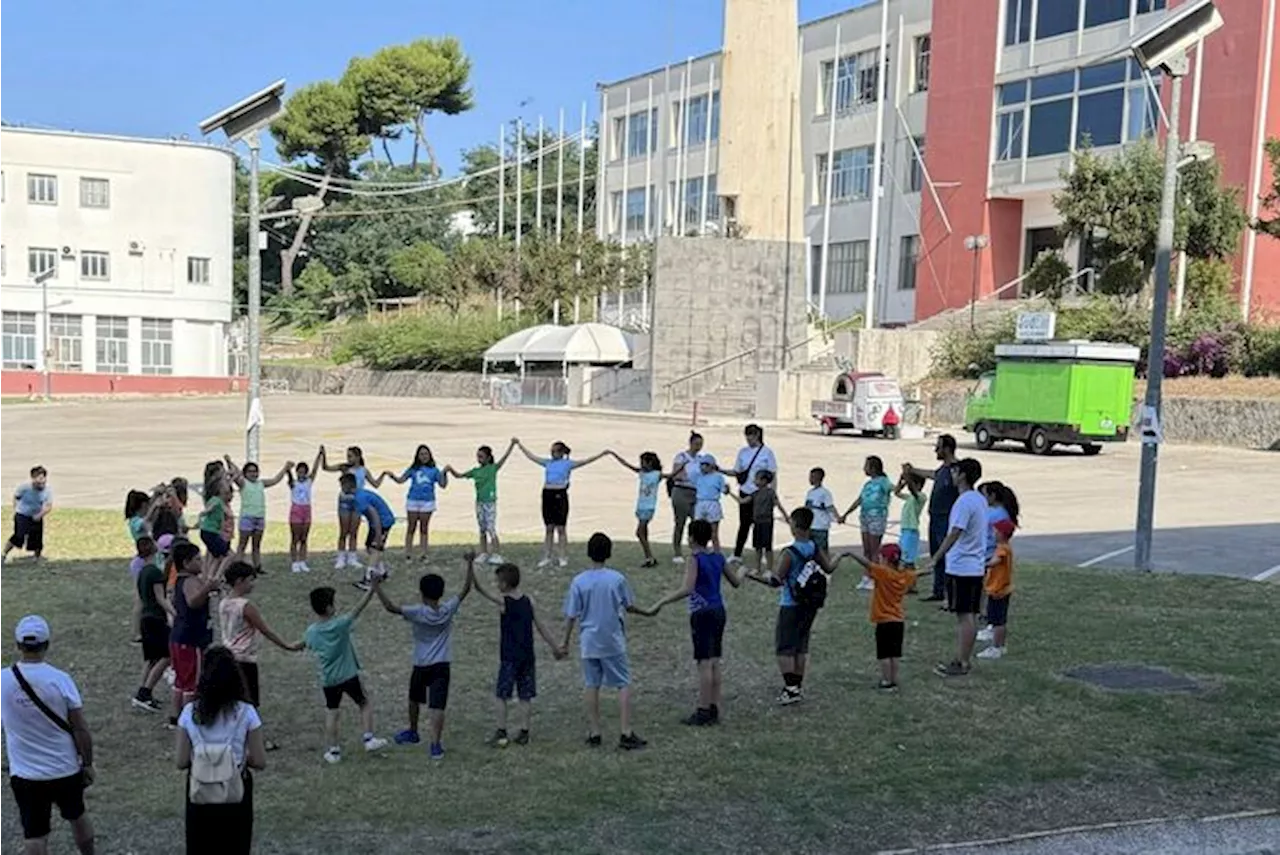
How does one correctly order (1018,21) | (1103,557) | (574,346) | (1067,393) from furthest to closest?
(574,346) → (1018,21) → (1067,393) → (1103,557)

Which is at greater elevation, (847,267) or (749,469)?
(847,267)

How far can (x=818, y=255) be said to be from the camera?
61.9 metres

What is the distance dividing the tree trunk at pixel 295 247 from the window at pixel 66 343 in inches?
840

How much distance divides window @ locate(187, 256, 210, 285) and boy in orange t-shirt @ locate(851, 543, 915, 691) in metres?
65.9

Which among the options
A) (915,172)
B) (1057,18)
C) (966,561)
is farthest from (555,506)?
(915,172)

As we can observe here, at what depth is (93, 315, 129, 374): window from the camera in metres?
67.6

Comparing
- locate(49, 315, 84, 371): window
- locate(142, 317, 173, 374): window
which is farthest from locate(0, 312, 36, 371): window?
locate(142, 317, 173, 374): window

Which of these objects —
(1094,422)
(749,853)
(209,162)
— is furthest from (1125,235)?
(209,162)

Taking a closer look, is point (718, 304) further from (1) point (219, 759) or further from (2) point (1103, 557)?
(1) point (219, 759)

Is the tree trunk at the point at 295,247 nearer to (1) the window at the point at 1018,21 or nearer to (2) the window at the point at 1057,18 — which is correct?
(1) the window at the point at 1018,21

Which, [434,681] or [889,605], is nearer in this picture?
[434,681]

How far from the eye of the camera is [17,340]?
66.6 m

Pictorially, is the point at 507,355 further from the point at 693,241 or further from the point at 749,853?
the point at 749,853

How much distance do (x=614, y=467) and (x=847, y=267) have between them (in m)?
34.7
